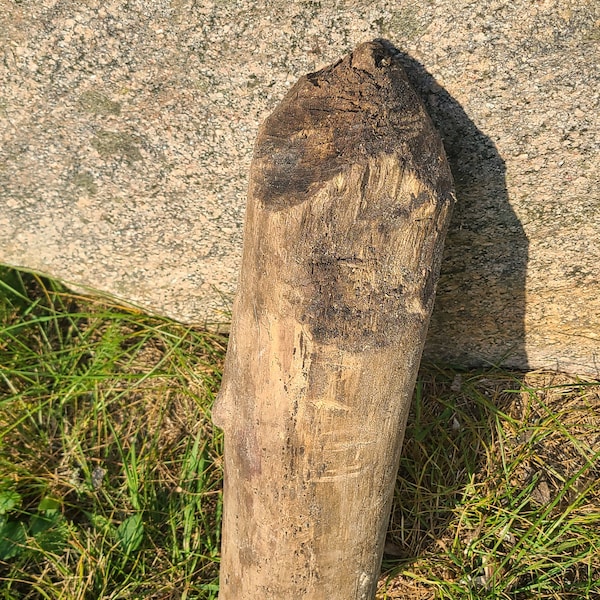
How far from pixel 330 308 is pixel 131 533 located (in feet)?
4.17

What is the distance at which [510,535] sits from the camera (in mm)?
2143

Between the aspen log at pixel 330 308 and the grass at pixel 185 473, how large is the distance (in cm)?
64

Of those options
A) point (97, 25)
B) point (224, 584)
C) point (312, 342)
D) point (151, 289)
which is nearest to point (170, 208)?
point (151, 289)

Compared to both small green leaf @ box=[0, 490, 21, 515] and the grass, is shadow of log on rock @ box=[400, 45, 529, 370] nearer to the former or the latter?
the grass

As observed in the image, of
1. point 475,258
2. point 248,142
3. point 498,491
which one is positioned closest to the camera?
point 248,142

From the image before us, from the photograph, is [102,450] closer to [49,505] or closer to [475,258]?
[49,505]

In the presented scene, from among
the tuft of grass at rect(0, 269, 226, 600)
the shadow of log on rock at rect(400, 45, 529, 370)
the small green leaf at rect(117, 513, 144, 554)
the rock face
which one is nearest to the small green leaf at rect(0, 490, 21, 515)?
the tuft of grass at rect(0, 269, 226, 600)

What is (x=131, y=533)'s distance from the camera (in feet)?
7.23

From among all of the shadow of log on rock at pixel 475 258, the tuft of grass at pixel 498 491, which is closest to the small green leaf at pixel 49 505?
the tuft of grass at pixel 498 491

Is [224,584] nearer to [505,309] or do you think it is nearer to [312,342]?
[312,342]

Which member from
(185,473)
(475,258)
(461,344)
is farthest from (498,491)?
(185,473)

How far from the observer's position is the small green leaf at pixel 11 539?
2.20 metres

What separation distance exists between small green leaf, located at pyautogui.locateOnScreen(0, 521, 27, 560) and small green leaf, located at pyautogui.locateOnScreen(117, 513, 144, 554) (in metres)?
0.32

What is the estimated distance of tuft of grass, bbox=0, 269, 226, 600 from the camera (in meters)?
2.19
